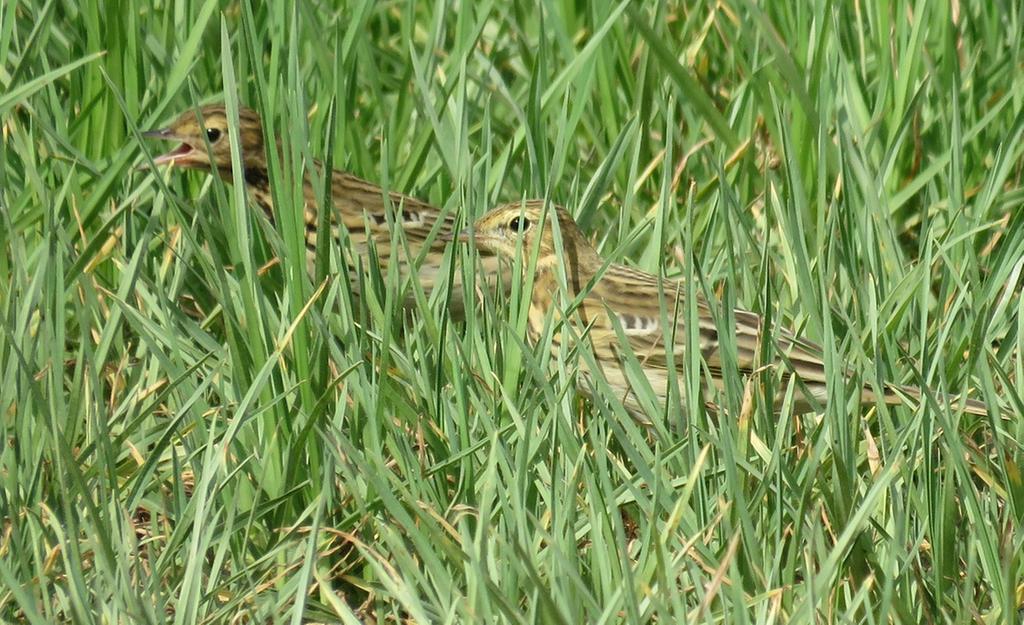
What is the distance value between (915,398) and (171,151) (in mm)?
2628

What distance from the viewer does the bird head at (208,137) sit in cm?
557

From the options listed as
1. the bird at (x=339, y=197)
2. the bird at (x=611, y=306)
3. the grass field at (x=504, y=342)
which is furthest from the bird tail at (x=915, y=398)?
the bird at (x=339, y=197)

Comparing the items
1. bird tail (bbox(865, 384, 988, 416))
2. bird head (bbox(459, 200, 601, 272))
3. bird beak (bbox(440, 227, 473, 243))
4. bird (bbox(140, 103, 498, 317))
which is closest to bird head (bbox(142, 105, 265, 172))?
bird (bbox(140, 103, 498, 317))

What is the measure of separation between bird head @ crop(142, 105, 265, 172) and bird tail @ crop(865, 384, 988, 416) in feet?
6.78

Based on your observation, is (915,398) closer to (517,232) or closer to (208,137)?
(517,232)

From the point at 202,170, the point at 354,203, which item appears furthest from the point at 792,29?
the point at 202,170

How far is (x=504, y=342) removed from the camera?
14.6ft

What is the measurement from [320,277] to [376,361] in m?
0.25

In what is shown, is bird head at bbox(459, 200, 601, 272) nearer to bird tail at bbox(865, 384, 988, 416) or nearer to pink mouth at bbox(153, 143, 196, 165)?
pink mouth at bbox(153, 143, 196, 165)

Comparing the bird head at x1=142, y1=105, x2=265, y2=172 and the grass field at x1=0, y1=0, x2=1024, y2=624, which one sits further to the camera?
the bird head at x1=142, y1=105, x2=265, y2=172

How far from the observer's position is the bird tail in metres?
4.17

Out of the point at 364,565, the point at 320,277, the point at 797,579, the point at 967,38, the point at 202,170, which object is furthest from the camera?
the point at 967,38

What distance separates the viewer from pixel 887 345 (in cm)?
456

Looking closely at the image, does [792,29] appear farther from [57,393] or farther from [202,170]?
[57,393]
